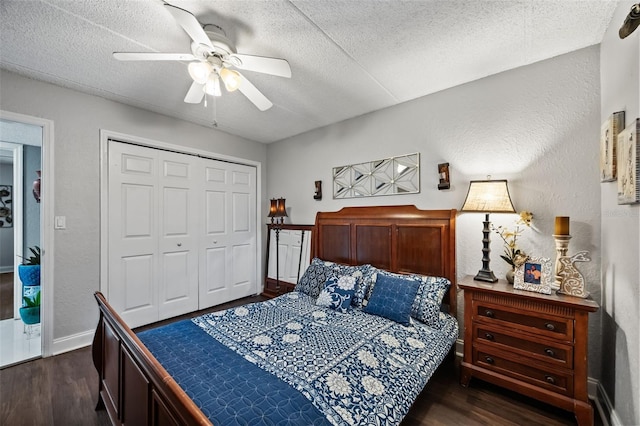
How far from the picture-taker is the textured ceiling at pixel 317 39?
160 cm

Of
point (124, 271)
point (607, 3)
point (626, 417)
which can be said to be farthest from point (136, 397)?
point (607, 3)

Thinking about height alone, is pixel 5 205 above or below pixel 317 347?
above

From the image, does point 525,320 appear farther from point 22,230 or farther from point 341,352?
point 22,230

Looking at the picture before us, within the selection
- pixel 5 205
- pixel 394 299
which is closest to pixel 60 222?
pixel 394 299

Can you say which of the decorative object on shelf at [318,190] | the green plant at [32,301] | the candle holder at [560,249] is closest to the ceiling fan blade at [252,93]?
the decorative object on shelf at [318,190]

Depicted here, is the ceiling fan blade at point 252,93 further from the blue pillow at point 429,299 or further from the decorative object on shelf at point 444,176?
the blue pillow at point 429,299

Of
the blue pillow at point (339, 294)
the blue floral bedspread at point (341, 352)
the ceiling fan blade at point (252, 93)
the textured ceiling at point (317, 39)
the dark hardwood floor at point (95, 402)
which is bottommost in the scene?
the dark hardwood floor at point (95, 402)

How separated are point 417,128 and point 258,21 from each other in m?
1.81

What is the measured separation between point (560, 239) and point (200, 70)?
109 inches

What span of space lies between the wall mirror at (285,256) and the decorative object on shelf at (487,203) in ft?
6.83

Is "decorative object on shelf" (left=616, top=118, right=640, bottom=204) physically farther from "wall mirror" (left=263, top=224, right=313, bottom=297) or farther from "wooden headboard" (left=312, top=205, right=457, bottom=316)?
"wall mirror" (left=263, top=224, right=313, bottom=297)

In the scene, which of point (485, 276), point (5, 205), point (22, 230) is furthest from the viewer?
point (5, 205)

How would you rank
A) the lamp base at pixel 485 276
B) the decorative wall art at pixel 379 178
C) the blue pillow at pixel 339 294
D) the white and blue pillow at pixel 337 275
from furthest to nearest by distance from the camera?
the decorative wall art at pixel 379 178 → the white and blue pillow at pixel 337 275 → the blue pillow at pixel 339 294 → the lamp base at pixel 485 276

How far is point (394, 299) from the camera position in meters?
2.24
